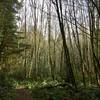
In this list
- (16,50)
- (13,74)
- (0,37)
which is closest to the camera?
(0,37)

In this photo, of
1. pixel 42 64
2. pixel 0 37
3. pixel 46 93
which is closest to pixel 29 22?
pixel 42 64

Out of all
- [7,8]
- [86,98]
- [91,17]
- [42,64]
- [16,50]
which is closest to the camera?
[86,98]

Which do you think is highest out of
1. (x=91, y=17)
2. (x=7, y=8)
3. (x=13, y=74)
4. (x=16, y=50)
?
(x=7, y=8)

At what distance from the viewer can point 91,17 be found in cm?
1766

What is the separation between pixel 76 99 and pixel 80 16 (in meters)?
12.0

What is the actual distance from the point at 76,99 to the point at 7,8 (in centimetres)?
1157

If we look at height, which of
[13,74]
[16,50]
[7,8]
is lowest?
[13,74]

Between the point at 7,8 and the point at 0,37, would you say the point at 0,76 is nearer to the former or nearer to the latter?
the point at 0,37

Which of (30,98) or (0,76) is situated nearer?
(30,98)

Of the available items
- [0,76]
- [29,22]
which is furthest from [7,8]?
[29,22]

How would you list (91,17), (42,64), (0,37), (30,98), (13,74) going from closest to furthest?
(30,98), (91,17), (0,37), (13,74), (42,64)

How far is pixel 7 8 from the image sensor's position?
70.0 feet

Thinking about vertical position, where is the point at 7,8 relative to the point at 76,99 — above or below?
above

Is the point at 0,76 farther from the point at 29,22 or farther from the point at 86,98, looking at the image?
the point at 29,22
